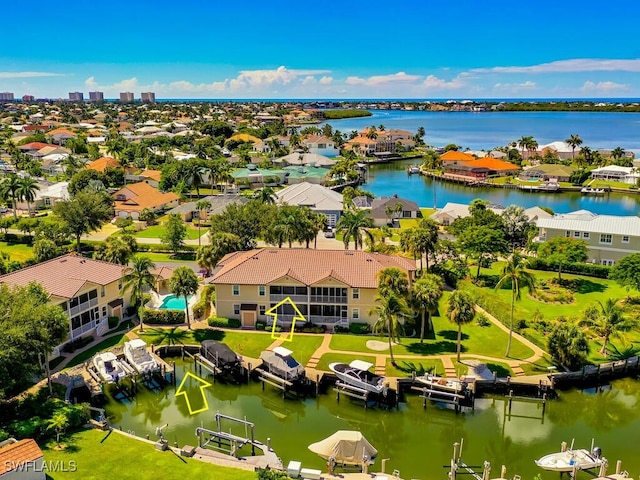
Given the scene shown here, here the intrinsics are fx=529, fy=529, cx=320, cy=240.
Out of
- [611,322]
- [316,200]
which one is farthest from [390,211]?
[611,322]

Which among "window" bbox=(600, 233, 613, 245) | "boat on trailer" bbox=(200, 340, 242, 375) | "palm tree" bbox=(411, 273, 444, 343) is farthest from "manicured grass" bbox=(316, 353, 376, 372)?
"window" bbox=(600, 233, 613, 245)

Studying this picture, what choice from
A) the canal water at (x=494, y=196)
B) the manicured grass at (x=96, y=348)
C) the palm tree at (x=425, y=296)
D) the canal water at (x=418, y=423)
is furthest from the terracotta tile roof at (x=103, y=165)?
the palm tree at (x=425, y=296)

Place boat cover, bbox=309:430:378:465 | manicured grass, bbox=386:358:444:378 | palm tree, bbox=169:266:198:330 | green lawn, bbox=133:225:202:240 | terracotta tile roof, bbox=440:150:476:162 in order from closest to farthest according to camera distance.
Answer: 1. boat cover, bbox=309:430:378:465
2. manicured grass, bbox=386:358:444:378
3. palm tree, bbox=169:266:198:330
4. green lawn, bbox=133:225:202:240
5. terracotta tile roof, bbox=440:150:476:162

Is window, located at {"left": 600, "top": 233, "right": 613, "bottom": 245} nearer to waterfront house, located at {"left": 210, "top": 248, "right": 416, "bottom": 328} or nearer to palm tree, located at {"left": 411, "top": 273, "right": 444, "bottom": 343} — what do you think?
waterfront house, located at {"left": 210, "top": 248, "right": 416, "bottom": 328}

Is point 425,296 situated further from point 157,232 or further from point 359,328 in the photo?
point 157,232

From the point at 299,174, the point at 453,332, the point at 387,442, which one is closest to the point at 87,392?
the point at 387,442

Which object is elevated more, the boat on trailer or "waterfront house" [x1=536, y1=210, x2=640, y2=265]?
"waterfront house" [x1=536, y1=210, x2=640, y2=265]

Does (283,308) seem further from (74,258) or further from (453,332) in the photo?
(74,258)
